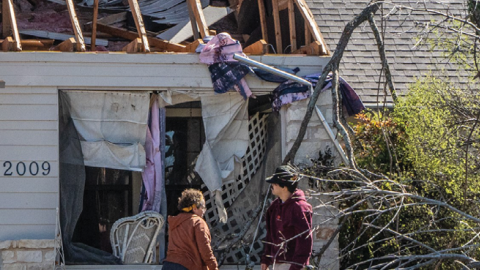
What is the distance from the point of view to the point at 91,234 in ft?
30.9

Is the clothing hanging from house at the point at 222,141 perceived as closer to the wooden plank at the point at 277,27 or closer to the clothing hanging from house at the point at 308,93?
the clothing hanging from house at the point at 308,93

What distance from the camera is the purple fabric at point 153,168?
27.3 feet

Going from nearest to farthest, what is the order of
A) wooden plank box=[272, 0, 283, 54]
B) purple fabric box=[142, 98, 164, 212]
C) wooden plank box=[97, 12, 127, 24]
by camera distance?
purple fabric box=[142, 98, 164, 212] < wooden plank box=[272, 0, 283, 54] < wooden plank box=[97, 12, 127, 24]

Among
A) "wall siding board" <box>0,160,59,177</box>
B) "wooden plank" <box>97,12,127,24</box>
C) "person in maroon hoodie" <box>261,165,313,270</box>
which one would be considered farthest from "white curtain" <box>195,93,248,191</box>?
"wooden plank" <box>97,12,127,24</box>

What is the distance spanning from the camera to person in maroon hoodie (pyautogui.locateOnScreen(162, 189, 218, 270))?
6.67m

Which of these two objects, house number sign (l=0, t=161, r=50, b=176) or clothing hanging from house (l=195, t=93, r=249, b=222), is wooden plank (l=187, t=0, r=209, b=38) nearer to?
clothing hanging from house (l=195, t=93, r=249, b=222)

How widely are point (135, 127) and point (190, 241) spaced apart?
6.90 feet

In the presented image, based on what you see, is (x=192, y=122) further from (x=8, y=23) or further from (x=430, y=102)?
(x=430, y=102)

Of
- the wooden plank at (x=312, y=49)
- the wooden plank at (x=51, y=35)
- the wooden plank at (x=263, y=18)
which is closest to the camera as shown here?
the wooden plank at (x=312, y=49)

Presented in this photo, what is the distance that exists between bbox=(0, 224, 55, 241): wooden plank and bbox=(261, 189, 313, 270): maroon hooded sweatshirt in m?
2.74

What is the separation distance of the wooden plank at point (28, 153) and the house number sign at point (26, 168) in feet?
0.14

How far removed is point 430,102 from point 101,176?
14.6 ft

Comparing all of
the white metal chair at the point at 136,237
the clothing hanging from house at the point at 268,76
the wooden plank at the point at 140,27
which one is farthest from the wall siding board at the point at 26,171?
the clothing hanging from house at the point at 268,76

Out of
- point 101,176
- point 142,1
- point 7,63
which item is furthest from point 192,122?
point 7,63
